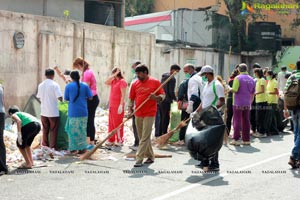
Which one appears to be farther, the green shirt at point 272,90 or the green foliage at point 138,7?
the green foliage at point 138,7

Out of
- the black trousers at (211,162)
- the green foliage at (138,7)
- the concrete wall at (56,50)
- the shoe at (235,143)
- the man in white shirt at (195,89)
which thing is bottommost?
the shoe at (235,143)

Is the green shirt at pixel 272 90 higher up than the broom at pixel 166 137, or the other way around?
the green shirt at pixel 272 90

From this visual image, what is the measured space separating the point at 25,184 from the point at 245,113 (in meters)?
6.17

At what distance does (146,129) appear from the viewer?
9312mm

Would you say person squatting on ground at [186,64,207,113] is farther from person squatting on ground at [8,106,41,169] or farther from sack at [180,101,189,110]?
person squatting on ground at [8,106,41,169]

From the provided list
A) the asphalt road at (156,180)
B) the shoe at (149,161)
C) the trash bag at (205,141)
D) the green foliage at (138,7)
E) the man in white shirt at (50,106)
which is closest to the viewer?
the asphalt road at (156,180)

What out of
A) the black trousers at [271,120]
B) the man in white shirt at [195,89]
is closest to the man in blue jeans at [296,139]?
the man in white shirt at [195,89]

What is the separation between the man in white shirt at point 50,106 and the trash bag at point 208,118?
3302mm

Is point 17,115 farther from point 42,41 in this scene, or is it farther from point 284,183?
point 42,41

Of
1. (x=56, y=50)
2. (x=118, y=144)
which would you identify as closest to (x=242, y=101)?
(x=118, y=144)

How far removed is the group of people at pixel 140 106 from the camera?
9062 millimetres

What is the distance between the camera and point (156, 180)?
8.11 m

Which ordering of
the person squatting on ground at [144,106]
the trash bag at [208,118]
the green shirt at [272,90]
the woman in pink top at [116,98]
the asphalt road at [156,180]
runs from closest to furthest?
the asphalt road at [156,180]
the trash bag at [208,118]
the person squatting on ground at [144,106]
the woman in pink top at [116,98]
the green shirt at [272,90]

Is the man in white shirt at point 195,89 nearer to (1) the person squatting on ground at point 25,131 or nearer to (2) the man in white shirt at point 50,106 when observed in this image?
(2) the man in white shirt at point 50,106
